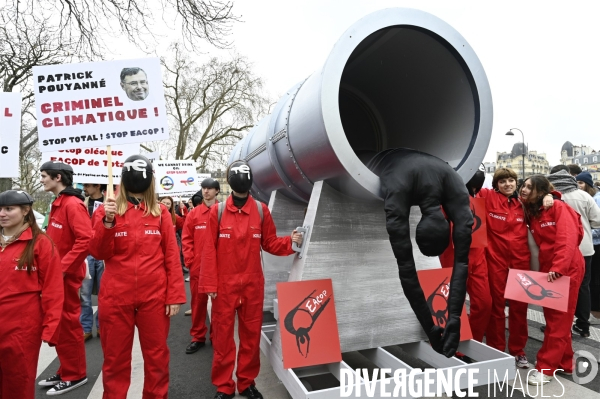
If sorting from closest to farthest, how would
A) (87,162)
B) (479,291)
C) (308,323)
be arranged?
(308,323) < (479,291) < (87,162)

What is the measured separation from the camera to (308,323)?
8.56 ft

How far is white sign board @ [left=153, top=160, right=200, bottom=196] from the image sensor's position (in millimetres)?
8320

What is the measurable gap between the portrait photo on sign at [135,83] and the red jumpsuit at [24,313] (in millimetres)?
1264

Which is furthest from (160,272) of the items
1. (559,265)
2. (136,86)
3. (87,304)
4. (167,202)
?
(167,202)

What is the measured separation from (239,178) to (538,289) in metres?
2.57

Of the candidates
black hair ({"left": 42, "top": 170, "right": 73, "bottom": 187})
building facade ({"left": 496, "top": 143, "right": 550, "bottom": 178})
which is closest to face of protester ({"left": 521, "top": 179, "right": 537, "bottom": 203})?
black hair ({"left": 42, "top": 170, "right": 73, "bottom": 187})

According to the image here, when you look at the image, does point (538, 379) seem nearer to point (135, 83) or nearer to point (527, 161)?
point (135, 83)

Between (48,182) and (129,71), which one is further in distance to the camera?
(48,182)

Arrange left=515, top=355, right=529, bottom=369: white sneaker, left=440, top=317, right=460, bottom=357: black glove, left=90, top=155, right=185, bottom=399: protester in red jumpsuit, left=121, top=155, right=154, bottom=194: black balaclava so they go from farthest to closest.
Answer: left=515, top=355, right=529, bottom=369: white sneaker → left=121, top=155, right=154, bottom=194: black balaclava → left=90, top=155, right=185, bottom=399: protester in red jumpsuit → left=440, top=317, right=460, bottom=357: black glove

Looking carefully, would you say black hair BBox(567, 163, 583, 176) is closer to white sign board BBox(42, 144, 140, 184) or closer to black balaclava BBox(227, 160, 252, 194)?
black balaclava BBox(227, 160, 252, 194)

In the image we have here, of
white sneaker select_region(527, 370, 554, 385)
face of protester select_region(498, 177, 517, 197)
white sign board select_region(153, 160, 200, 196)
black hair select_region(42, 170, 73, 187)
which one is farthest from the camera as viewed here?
white sign board select_region(153, 160, 200, 196)

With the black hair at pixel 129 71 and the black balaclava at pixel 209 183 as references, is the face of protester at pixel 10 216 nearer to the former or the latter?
the black hair at pixel 129 71

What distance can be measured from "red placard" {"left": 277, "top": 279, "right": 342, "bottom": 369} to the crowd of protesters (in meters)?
0.39

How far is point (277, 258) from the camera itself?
4.43 meters
